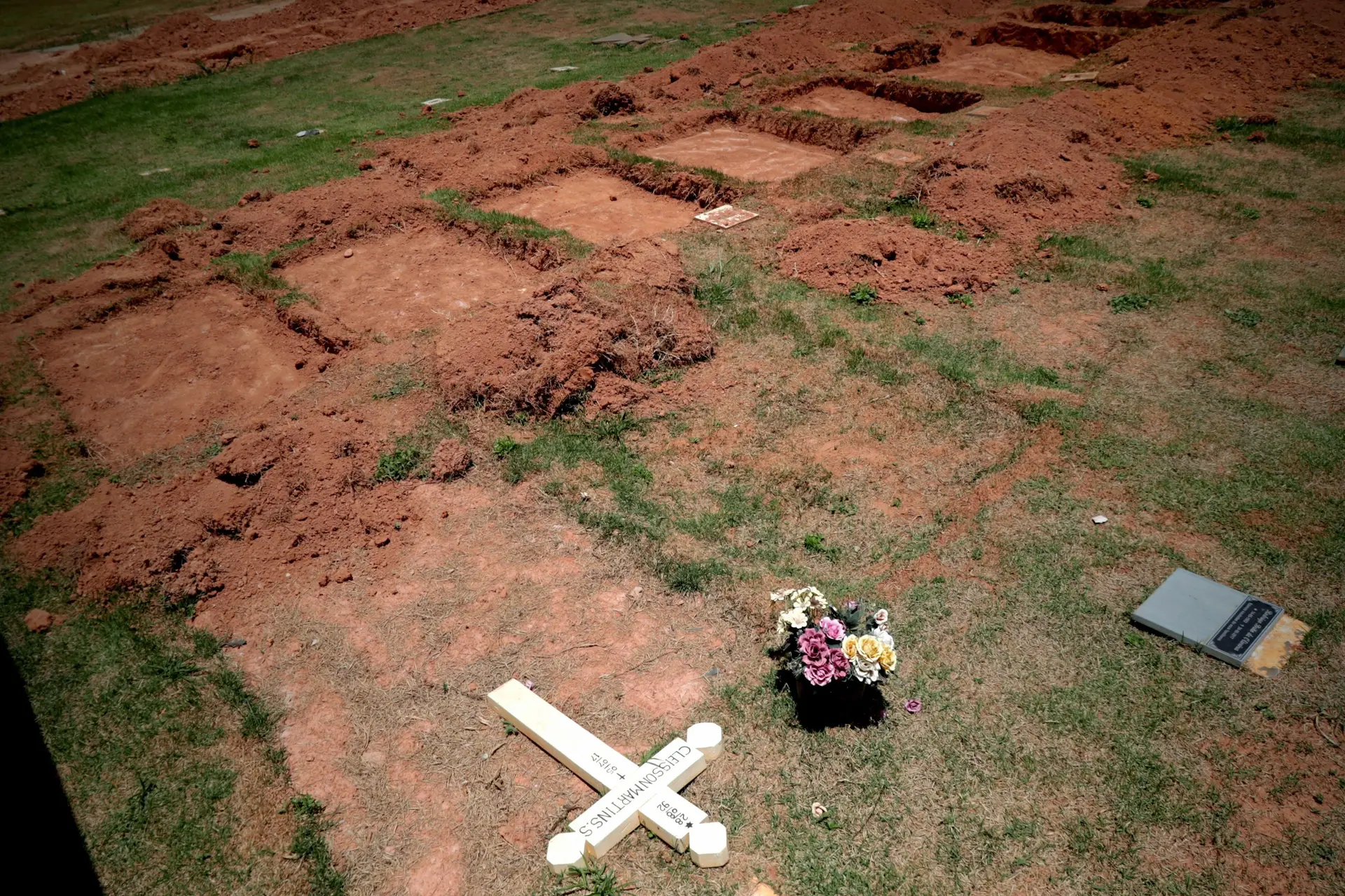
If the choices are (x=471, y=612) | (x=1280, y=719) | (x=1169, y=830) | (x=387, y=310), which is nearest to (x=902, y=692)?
(x=1169, y=830)

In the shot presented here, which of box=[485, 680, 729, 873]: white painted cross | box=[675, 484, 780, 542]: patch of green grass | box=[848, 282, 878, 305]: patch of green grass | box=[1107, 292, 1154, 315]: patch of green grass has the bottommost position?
box=[485, 680, 729, 873]: white painted cross

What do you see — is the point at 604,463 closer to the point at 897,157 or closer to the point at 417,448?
the point at 417,448

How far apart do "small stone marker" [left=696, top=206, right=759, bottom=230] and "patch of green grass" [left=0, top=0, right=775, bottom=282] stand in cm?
682

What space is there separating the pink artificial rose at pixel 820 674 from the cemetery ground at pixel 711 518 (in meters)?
0.43

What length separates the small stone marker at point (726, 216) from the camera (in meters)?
10.4

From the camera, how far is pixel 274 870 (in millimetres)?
3961

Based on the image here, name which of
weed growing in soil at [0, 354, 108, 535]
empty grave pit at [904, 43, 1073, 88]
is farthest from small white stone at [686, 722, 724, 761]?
empty grave pit at [904, 43, 1073, 88]

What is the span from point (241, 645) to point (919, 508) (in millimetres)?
5007

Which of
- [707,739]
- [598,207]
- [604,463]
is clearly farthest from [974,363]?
[598,207]

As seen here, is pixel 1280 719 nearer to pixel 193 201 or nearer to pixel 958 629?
pixel 958 629

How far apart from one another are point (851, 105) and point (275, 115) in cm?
1261

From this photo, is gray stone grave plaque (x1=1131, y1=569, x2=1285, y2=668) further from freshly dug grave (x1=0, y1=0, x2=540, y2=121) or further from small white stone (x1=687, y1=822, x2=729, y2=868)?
freshly dug grave (x1=0, y1=0, x2=540, y2=121)

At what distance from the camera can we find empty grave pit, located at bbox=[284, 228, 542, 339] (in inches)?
361

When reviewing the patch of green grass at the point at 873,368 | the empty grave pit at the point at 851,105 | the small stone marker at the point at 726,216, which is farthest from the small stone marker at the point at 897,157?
the patch of green grass at the point at 873,368
